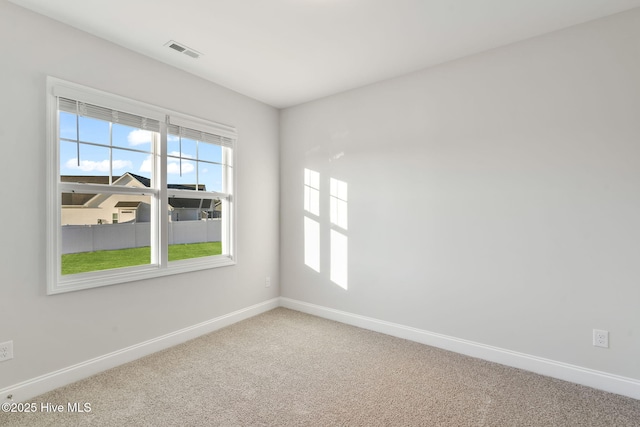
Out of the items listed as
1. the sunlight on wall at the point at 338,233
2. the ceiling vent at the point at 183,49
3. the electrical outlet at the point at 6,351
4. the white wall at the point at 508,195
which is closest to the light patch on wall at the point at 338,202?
the sunlight on wall at the point at 338,233

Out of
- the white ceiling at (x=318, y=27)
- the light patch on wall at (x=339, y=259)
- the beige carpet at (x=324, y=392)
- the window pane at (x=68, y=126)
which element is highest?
the white ceiling at (x=318, y=27)

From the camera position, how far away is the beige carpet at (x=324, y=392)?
6.10 ft

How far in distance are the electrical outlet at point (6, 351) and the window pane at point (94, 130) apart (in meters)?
1.54

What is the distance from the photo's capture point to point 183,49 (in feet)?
8.55

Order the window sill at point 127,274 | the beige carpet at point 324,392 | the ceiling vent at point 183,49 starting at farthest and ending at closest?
the ceiling vent at point 183,49 < the window sill at point 127,274 < the beige carpet at point 324,392

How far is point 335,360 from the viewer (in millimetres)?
2609

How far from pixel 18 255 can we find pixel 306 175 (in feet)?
8.99

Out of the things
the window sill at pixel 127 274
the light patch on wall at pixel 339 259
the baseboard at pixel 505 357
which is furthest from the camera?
the light patch on wall at pixel 339 259

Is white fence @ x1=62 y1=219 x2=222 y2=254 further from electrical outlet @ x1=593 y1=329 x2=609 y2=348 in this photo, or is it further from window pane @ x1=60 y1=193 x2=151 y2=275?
electrical outlet @ x1=593 y1=329 x2=609 y2=348

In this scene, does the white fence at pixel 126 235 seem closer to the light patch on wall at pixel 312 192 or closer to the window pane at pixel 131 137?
the window pane at pixel 131 137

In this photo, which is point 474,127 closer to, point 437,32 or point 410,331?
point 437,32

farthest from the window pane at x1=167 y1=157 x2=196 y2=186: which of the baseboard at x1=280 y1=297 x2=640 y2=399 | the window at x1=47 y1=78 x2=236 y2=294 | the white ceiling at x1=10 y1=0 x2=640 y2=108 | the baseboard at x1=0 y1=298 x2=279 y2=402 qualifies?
the baseboard at x1=280 y1=297 x2=640 y2=399

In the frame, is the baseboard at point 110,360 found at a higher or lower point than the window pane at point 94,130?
lower

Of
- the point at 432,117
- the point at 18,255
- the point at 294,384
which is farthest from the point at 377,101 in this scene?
the point at 18,255
